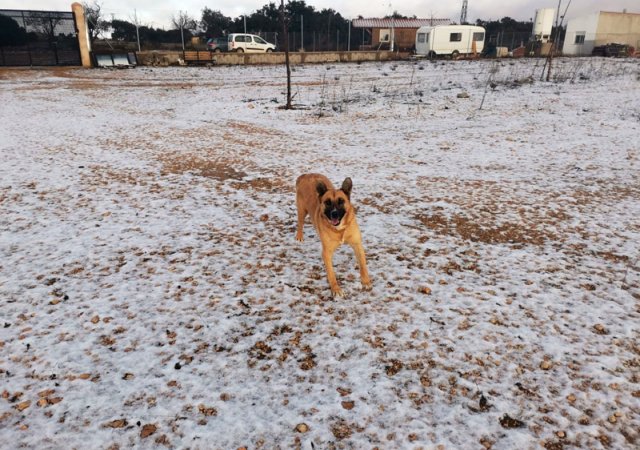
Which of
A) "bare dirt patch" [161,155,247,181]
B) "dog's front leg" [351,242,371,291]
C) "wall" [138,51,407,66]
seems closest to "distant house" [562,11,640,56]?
"wall" [138,51,407,66]

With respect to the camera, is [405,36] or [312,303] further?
[405,36]

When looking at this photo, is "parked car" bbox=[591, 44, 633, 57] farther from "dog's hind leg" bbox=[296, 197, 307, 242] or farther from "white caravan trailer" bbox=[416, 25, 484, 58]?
"dog's hind leg" bbox=[296, 197, 307, 242]

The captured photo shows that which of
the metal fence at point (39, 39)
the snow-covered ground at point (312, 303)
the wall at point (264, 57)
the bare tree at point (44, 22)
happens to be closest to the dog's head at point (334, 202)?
the snow-covered ground at point (312, 303)

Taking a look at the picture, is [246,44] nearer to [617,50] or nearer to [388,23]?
[388,23]

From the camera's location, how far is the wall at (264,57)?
33312 mm

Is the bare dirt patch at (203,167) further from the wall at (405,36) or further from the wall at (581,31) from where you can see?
the wall at (581,31)

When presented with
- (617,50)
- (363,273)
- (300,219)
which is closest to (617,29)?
(617,50)

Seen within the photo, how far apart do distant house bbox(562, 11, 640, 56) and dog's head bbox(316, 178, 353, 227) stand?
60244 mm

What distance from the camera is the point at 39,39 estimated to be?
1200 inches

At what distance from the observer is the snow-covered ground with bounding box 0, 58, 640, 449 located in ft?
8.64

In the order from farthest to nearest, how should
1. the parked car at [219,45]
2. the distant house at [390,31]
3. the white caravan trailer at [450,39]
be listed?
the distant house at [390,31]
the white caravan trailer at [450,39]
the parked car at [219,45]

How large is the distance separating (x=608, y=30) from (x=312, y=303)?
6517 cm

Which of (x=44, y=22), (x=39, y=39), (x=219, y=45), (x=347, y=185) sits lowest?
(x=347, y=185)

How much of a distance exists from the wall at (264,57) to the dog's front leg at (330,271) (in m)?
35.0
